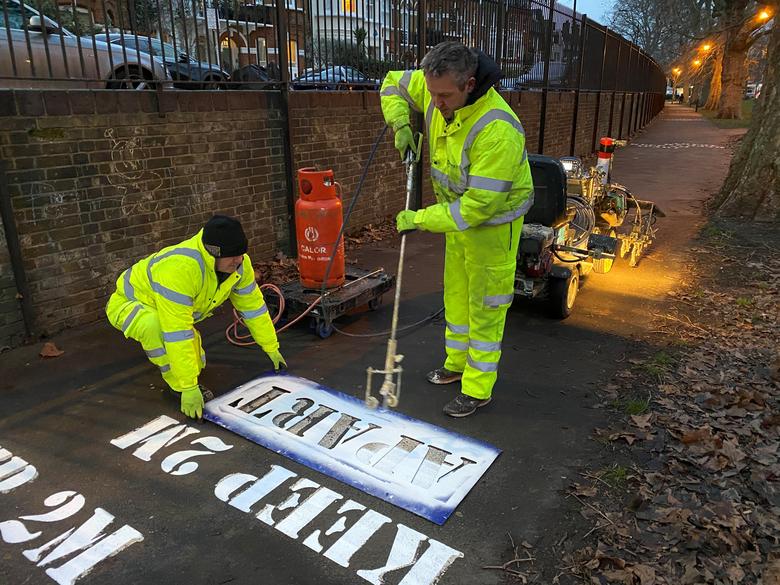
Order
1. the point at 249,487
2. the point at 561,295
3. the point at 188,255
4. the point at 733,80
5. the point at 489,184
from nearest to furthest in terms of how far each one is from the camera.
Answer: the point at 249,487, the point at 489,184, the point at 188,255, the point at 561,295, the point at 733,80

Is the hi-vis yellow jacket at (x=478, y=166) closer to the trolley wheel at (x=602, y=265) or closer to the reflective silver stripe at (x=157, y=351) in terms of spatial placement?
the reflective silver stripe at (x=157, y=351)

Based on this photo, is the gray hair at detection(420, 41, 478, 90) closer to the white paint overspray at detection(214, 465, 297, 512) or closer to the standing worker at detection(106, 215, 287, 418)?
the standing worker at detection(106, 215, 287, 418)

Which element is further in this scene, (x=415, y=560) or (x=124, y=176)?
(x=124, y=176)

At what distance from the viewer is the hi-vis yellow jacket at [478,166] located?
10.3ft

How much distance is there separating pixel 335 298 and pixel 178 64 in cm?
277

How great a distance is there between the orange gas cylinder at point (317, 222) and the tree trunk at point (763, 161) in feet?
22.5

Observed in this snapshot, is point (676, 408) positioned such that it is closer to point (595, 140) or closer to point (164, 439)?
point (164, 439)

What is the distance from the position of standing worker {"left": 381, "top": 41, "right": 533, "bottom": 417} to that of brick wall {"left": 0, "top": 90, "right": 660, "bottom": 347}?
7.91 feet

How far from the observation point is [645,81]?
3272cm

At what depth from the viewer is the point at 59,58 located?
4.98m

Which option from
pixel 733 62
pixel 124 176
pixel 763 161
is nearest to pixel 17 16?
pixel 124 176

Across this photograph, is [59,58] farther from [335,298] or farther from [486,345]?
[486,345]

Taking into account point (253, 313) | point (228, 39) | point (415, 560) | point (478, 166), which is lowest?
point (415, 560)

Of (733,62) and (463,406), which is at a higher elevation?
(733,62)
